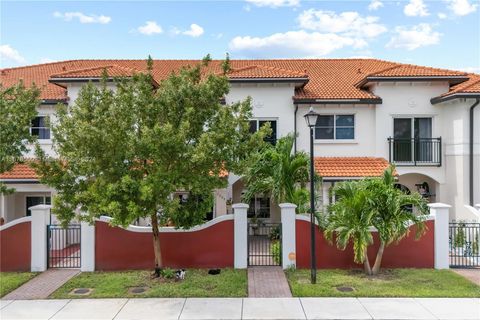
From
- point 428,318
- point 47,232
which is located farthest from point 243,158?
point 47,232

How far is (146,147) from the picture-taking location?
10273 millimetres

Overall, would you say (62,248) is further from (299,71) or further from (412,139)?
(412,139)

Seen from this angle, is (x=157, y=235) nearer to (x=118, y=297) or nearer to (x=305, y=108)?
(x=118, y=297)

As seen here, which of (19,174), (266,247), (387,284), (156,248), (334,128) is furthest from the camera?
(334,128)

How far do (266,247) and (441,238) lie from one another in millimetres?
5492

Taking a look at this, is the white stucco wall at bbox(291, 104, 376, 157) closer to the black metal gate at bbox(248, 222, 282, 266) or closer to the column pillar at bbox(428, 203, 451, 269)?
the black metal gate at bbox(248, 222, 282, 266)

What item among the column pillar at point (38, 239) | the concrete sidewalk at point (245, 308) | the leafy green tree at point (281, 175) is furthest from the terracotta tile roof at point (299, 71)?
the concrete sidewalk at point (245, 308)

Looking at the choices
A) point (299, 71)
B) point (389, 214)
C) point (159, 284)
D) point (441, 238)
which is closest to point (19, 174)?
point (159, 284)

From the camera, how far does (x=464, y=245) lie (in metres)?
13.4

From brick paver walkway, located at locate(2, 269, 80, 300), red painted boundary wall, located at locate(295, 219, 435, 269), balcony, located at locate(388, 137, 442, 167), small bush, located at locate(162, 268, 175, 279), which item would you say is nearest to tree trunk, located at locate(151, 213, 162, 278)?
small bush, located at locate(162, 268, 175, 279)

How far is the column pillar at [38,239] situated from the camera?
486 inches

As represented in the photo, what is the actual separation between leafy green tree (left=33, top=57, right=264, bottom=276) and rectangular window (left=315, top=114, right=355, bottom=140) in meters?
7.55

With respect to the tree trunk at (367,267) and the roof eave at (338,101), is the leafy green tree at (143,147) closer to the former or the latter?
the tree trunk at (367,267)

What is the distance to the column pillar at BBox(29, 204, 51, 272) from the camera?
12344mm
